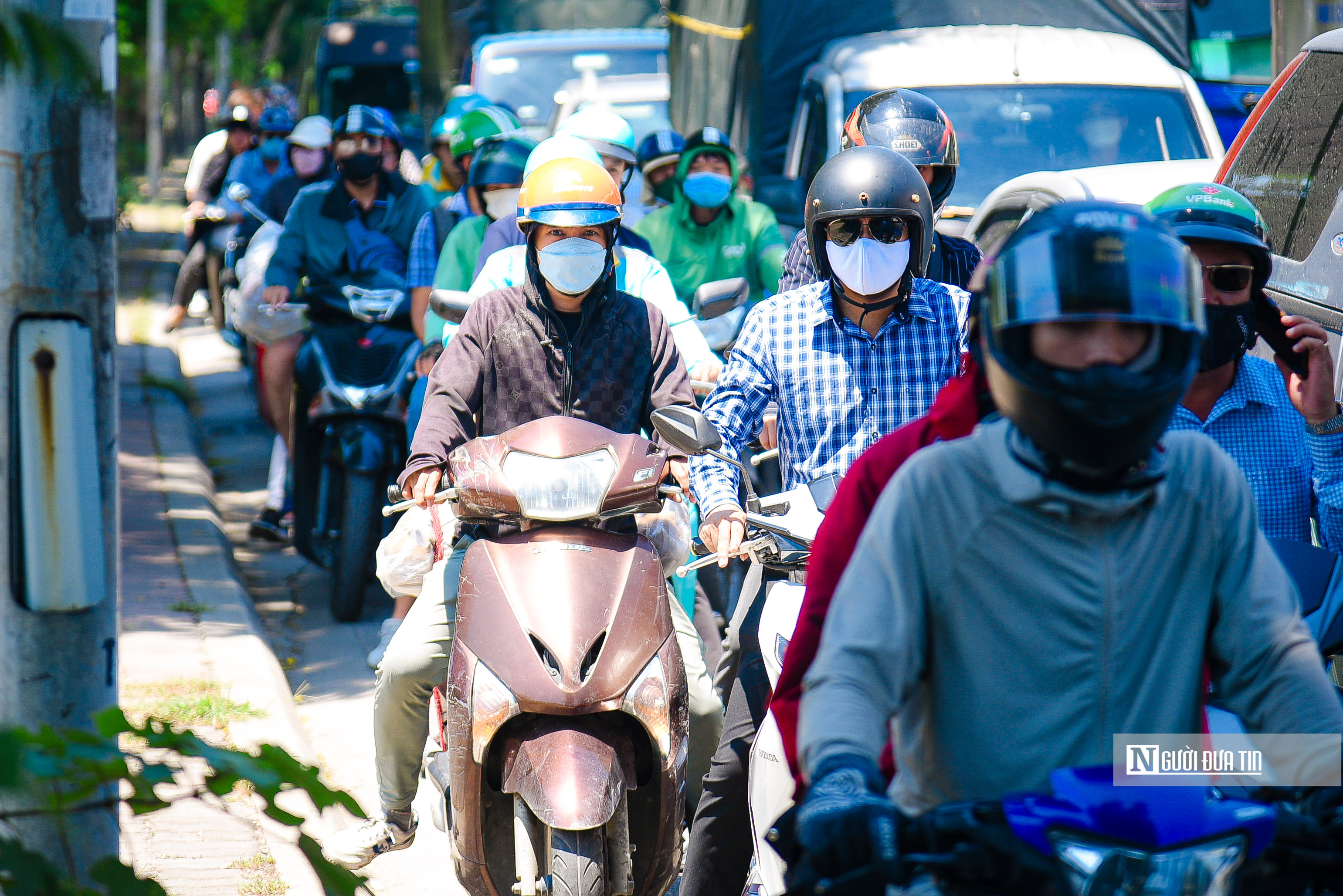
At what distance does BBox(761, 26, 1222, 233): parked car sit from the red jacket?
19.5 ft

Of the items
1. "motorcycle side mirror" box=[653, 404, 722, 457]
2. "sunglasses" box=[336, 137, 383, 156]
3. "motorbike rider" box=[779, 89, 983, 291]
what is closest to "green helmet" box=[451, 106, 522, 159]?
"sunglasses" box=[336, 137, 383, 156]

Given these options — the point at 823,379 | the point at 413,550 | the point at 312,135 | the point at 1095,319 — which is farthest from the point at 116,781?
the point at 312,135

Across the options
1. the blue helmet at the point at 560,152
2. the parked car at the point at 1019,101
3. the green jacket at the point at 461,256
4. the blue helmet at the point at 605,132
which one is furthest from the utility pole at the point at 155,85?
the blue helmet at the point at 560,152

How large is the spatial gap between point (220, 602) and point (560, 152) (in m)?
3.16

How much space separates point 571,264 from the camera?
4352 millimetres

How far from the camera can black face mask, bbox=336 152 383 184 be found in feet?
25.3

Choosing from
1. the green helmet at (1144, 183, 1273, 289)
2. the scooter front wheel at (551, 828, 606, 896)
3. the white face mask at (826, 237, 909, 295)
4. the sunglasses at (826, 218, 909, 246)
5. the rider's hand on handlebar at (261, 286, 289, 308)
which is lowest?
the scooter front wheel at (551, 828, 606, 896)

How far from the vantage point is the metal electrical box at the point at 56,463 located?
2.50 meters

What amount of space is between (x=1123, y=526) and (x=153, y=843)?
355 centimetres

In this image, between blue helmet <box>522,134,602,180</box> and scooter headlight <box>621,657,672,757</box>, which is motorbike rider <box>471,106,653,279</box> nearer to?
blue helmet <box>522,134,602,180</box>

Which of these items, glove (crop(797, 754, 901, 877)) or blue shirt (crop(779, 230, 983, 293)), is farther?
blue shirt (crop(779, 230, 983, 293))

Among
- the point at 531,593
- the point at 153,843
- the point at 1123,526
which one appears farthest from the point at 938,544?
the point at 153,843

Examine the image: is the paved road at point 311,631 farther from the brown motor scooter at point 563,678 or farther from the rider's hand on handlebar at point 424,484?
the rider's hand on handlebar at point 424,484

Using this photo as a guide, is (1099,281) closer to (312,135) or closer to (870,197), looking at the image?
(870,197)
